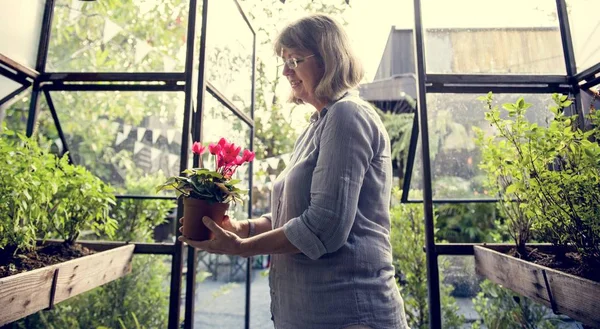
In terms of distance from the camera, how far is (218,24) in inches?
80.9

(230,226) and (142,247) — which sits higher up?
(230,226)

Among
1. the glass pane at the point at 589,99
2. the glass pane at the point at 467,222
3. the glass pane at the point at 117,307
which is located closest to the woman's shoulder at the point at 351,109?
the glass pane at the point at 589,99

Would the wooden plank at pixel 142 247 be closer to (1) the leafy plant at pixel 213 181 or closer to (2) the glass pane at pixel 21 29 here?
(1) the leafy plant at pixel 213 181

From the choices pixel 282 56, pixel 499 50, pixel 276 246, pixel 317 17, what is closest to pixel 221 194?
pixel 276 246

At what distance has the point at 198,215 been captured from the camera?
103 centimetres

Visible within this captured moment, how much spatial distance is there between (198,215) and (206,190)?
77mm

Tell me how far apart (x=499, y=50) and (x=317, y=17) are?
127cm

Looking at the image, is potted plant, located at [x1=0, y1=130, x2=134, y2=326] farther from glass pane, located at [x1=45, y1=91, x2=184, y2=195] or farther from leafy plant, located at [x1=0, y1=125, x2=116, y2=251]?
glass pane, located at [x1=45, y1=91, x2=184, y2=195]

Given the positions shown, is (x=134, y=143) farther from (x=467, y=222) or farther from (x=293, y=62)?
(x=467, y=222)

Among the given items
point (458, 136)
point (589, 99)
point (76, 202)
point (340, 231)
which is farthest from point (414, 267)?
point (76, 202)

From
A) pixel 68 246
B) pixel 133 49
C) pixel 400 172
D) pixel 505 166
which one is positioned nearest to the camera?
pixel 505 166

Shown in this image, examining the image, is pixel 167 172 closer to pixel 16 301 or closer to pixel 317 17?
pixel 16 301

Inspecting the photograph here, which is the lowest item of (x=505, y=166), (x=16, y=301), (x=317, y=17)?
(x=16, y=301)

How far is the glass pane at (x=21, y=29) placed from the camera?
1.68 metres
